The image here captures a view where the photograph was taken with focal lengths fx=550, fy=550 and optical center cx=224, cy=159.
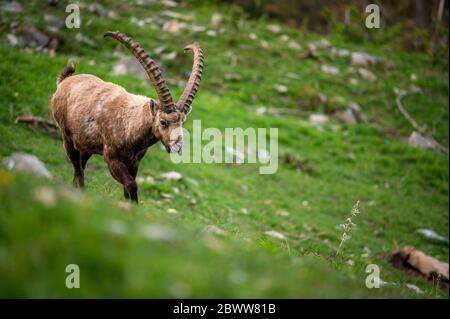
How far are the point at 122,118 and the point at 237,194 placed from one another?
6230 mm

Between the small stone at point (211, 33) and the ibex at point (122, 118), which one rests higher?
the ibex at point (122, 118)

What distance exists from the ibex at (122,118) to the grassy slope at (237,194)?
639 mm

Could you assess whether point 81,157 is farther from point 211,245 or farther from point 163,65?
point 163,65

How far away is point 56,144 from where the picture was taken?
12.4 meters

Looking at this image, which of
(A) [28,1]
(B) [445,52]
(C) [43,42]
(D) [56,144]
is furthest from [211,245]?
(B) [445,52]

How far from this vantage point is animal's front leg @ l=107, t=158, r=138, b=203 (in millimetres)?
7992

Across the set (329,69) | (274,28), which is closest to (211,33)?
(274,28)

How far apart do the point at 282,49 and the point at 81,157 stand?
16.8 m

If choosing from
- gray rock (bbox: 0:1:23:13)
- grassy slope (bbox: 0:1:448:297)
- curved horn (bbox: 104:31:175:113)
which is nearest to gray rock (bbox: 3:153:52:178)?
grassy slope (bbox: 0:1:448:297)

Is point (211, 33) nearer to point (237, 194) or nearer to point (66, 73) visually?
point (237, 194)

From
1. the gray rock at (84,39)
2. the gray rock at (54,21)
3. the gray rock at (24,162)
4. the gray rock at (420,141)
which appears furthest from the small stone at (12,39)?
the gray rock at (420,141)

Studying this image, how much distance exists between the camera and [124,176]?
26.3ft

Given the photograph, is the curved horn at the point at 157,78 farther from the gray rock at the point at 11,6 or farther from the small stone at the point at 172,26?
the small stone at the point at 172,26

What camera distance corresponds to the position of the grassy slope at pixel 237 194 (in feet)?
11.1
